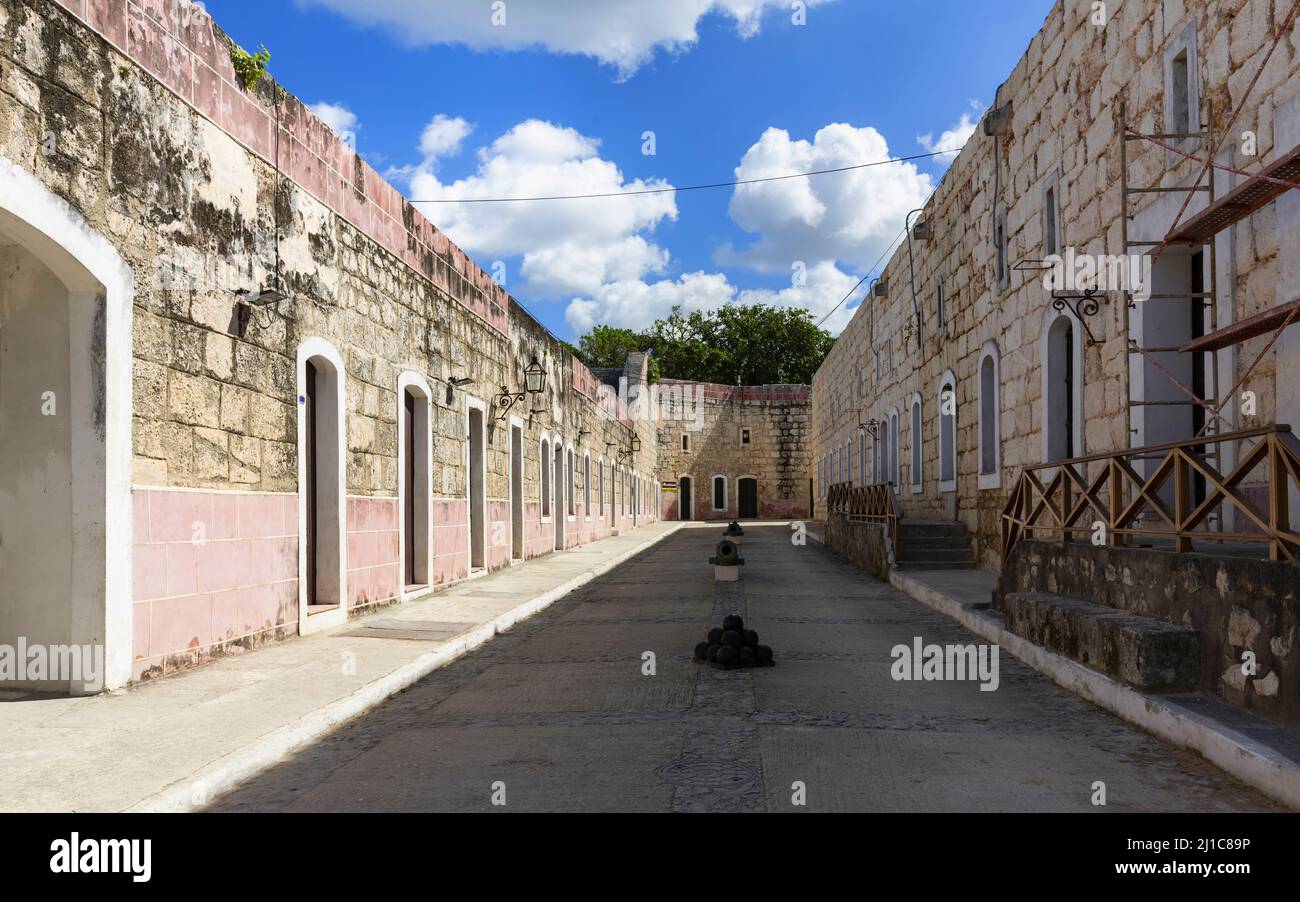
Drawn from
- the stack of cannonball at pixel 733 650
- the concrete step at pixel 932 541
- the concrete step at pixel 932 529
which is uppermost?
the concrete step at pixel 932 529

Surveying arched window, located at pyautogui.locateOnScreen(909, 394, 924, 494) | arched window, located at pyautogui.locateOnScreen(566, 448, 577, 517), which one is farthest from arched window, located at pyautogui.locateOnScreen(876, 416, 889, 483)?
arched window, located at pyautogui.locateOnScreen(566, 448, 577, 517)

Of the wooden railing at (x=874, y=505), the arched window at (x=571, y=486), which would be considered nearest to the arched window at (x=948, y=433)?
the wooden railing at (x=874, y=505)

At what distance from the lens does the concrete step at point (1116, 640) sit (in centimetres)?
554

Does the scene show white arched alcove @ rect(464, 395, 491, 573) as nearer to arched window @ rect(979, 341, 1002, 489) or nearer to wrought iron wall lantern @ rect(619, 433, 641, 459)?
arched window @ rect(979, 341, 1002, 489)

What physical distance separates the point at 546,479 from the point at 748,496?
3074cm

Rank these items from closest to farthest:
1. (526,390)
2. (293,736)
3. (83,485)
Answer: (293,736)
(83,485)
(526,390)

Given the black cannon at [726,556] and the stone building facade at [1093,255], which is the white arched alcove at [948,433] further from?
the black cannon at [726,556]

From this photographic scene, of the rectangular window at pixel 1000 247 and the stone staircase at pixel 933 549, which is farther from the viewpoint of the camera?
the stone staircase at pixel 933 549

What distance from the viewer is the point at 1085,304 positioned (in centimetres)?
1013

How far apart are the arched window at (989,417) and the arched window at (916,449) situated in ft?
14.7

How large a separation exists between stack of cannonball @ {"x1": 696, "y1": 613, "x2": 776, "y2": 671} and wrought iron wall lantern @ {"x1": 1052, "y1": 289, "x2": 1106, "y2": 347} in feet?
16.2

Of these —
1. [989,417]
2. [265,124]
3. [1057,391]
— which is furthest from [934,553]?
[265,124]

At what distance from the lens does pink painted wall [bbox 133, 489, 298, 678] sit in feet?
A: 21.9

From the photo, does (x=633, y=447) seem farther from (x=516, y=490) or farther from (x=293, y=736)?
(x=293, y=736)
